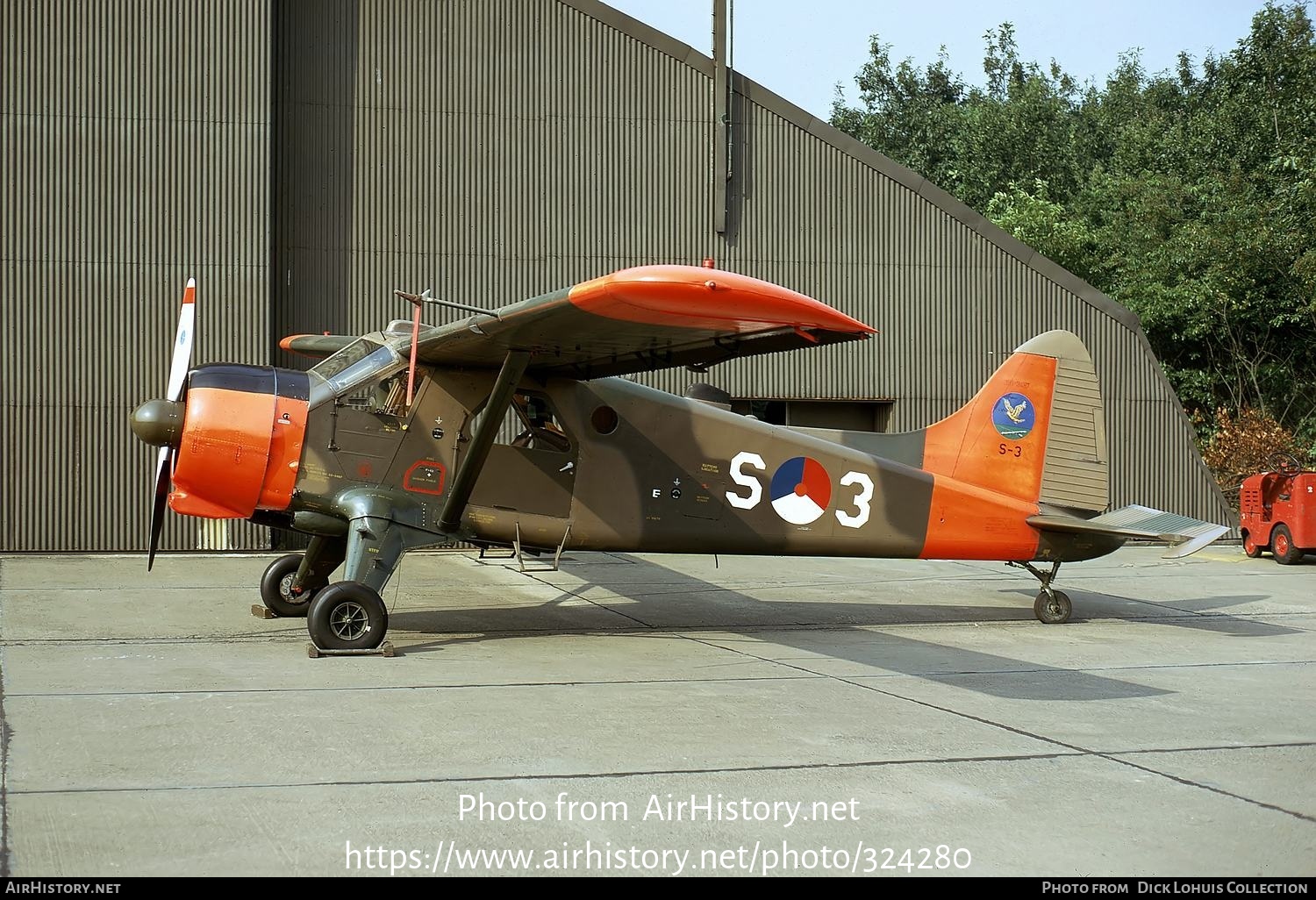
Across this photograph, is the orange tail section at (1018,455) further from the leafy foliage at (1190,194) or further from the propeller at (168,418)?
the leafy foliage at (1190,194)

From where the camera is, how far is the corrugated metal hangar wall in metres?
18.3

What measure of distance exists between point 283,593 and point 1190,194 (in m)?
32.8

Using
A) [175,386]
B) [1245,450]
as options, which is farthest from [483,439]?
[1245,450]

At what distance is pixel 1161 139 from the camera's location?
43.7 meters

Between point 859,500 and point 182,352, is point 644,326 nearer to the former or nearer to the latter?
point 859,500

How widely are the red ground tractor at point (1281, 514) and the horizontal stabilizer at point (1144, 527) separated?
783cm

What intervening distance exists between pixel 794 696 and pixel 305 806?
382 centimetres

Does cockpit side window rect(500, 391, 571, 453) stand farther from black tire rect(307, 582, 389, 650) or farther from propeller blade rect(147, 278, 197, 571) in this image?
propeller blade rect(147, 278, 197, 571)

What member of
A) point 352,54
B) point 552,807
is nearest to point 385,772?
point 552,807

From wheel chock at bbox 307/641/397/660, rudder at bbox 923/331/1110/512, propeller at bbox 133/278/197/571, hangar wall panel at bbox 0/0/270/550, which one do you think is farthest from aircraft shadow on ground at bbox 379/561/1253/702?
hangar wall panel at bbox 0/0/270/550

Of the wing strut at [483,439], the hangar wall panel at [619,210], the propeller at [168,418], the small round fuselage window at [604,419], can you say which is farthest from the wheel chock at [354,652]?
the hangar wall panel at [619,210]

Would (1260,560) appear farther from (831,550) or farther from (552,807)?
(552,807)

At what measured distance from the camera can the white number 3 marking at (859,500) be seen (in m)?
12.0

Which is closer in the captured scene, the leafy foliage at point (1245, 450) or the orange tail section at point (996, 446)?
the orange tail section at point (996, 446)
